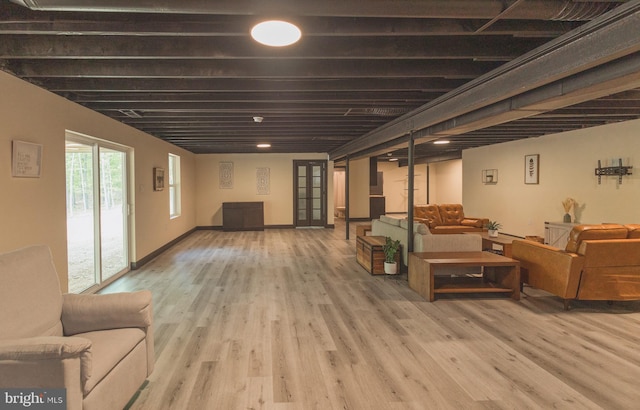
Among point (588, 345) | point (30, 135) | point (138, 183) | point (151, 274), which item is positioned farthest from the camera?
point (138, 183)

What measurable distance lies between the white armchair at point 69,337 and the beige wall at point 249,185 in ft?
30.1

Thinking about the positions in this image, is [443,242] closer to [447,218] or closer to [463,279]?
[463,279]

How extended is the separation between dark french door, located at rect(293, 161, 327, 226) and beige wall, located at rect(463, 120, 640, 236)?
4.18 m

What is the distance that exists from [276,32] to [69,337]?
6.91 ft

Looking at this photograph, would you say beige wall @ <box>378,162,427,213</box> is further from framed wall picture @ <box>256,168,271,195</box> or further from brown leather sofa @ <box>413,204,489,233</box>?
brown leather sofa @ <box>413,204,489,233</box>

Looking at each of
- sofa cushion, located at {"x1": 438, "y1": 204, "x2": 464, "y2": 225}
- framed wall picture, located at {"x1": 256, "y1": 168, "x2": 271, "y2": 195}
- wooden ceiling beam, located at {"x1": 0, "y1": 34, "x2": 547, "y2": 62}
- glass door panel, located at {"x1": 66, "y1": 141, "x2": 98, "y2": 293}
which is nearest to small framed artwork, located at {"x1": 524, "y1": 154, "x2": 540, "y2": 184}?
sofa cushion, located at {"x1": 438, "y1": 204, "x2": 464, "y2": 225}

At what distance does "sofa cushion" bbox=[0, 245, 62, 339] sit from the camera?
1.93 m

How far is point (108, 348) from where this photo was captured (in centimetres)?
208

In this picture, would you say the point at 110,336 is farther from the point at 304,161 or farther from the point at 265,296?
the point at 304,161

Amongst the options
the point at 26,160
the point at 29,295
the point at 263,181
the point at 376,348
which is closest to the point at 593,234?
the point at 376,348

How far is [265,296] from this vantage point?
458 cm

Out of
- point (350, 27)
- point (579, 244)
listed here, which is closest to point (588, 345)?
point (579, 244)

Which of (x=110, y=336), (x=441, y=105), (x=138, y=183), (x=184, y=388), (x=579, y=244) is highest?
(x=441, y=105)

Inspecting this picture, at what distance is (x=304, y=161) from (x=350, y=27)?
913 centimetres
